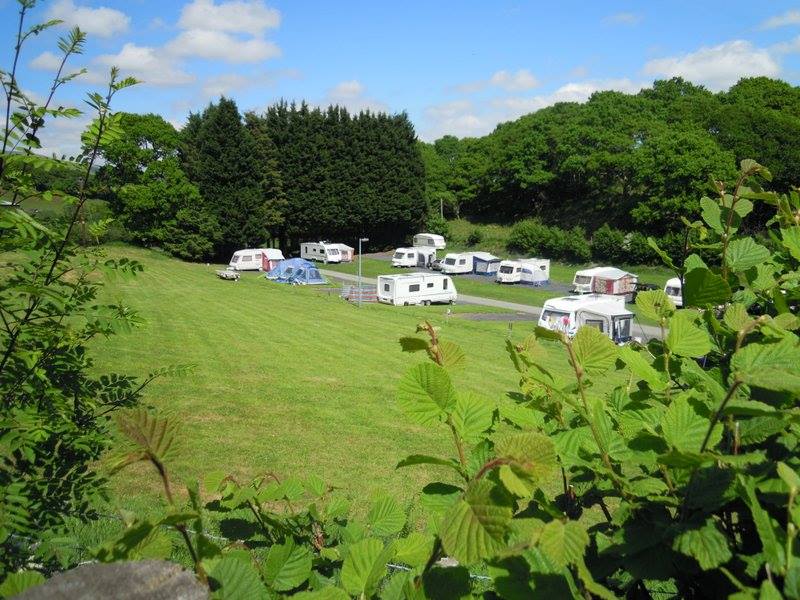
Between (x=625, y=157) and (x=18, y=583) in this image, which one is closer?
(x=18, y=583)

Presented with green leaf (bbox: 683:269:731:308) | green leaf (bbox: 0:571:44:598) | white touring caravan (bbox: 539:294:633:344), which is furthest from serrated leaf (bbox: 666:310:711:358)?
white touring caravan (bbox: 539:294:633:344)

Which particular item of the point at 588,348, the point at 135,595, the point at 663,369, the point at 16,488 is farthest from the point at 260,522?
the point at 16,488

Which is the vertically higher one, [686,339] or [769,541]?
[686,339]

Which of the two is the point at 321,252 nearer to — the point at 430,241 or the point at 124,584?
the point at 430,241

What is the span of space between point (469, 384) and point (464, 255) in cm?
2594

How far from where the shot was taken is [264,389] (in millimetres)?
12453

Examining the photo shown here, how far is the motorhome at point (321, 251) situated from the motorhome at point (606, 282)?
17.5 meters

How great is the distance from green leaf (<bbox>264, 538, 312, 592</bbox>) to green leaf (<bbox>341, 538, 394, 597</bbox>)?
12 cm

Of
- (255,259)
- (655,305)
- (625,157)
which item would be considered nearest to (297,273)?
(255,259)

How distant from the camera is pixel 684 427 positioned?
999 millimetres

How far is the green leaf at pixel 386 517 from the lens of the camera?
150 cm

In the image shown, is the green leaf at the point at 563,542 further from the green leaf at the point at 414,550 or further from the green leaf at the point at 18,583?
the green leaf at the point at 18,583

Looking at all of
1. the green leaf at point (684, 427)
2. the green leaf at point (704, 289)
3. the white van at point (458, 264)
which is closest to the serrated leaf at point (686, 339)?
the green leaf at point (704, 289)

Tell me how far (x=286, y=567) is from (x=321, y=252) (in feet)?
137
